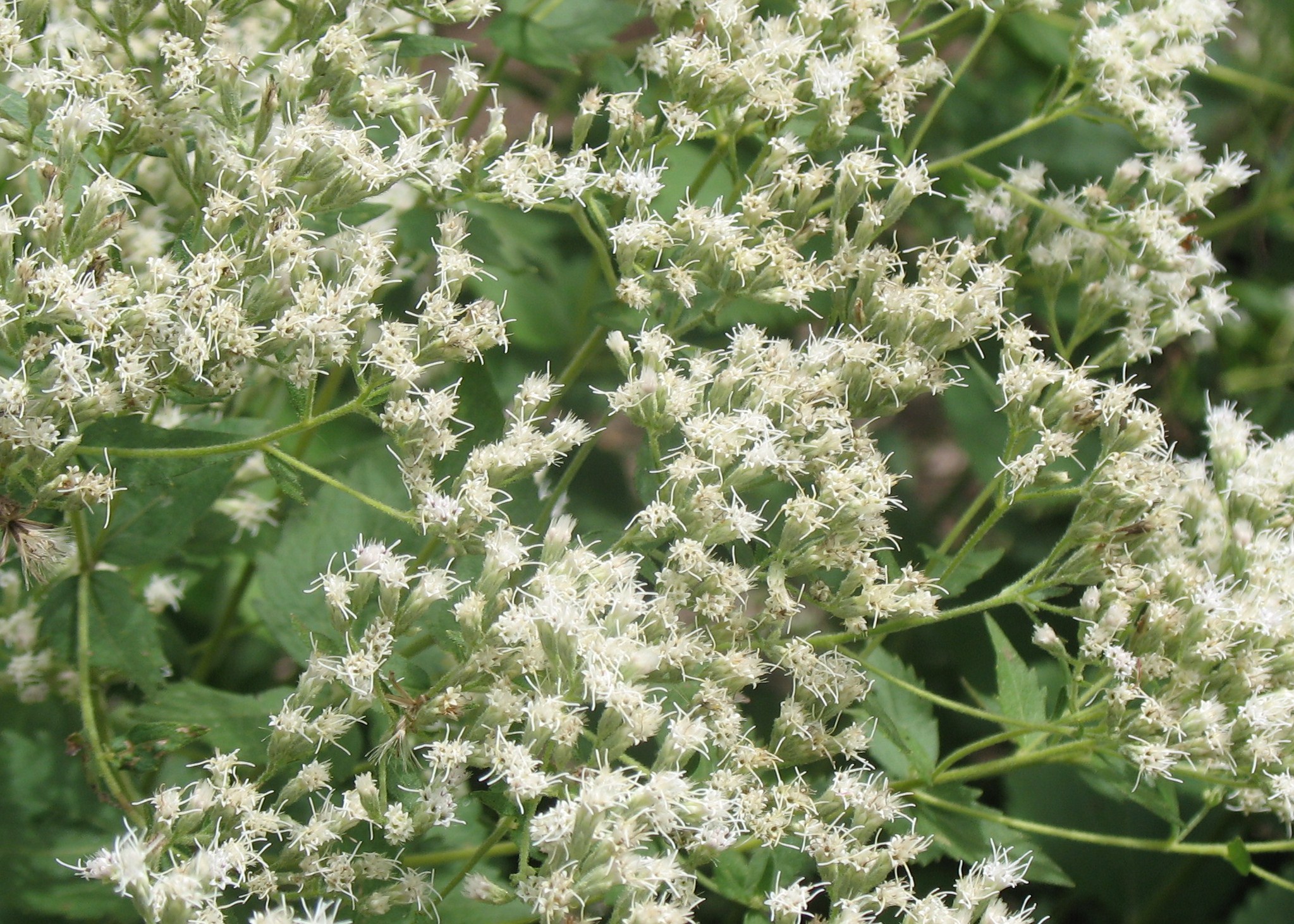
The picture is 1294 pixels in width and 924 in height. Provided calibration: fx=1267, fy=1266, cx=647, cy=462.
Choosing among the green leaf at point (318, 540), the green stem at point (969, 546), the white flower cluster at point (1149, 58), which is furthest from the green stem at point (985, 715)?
the white flower cluster at point (1149, 58)

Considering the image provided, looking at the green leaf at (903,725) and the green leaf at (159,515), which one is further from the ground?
Answer: the green leaf at (903,725)

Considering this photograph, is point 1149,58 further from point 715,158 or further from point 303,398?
point 303,398

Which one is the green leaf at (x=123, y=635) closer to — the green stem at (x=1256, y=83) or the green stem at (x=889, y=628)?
the green stem at (x=889, y=628)

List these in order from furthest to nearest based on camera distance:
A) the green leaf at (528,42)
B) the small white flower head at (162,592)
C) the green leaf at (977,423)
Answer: the green leaf at (977,423) → the small white flower head at (162,592) → the green leaf at (528,42)

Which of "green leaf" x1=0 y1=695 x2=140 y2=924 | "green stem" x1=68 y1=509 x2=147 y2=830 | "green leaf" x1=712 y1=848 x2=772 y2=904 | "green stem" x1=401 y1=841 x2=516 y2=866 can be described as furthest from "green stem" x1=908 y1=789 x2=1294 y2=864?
"green leaf" x1=0 y1=695 x2=140 y2=924

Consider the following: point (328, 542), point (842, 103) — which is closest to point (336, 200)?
point (328, 542)

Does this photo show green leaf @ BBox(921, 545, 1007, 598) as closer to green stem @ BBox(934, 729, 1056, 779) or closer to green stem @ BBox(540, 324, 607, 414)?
green stem @ BBox(934, 729, 1056, 779)
